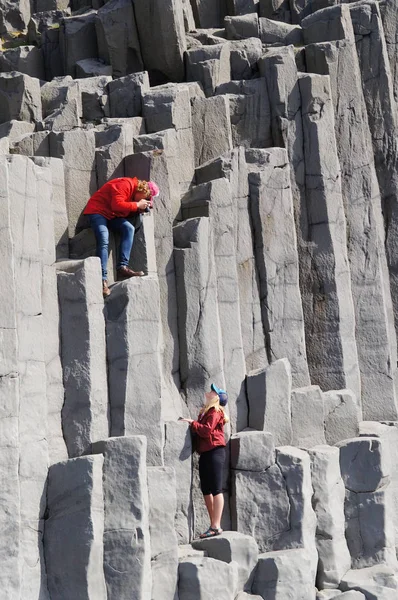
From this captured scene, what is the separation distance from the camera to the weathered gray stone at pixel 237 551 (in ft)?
55.1

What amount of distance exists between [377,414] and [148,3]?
882cm

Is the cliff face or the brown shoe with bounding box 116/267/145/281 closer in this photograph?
the cliff face

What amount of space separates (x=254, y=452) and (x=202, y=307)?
7.28 ft

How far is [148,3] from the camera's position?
23.6 metres

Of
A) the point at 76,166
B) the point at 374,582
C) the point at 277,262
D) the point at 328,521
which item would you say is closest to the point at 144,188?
the point at 76,166

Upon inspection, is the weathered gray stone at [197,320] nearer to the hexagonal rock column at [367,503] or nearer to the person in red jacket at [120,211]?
the person in red jacket at [120,211]

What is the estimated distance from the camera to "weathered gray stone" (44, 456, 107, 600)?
614 inches

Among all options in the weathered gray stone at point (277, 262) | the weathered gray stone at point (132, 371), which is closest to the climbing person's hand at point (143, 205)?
the weathered gray stone at point (132, 371)

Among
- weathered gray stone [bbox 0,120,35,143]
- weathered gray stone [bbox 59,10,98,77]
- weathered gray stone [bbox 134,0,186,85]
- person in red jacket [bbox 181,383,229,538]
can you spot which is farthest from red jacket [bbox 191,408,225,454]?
weathered gray stone [bbox 59,10,98,77]

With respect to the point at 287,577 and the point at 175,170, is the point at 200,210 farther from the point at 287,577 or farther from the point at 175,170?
the point at 287,577

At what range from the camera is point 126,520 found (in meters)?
16.0

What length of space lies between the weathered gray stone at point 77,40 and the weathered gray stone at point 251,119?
13.0 feet

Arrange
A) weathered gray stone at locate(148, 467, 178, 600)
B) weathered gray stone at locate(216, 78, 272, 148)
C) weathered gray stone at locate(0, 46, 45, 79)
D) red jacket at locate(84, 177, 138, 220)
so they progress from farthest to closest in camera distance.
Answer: weathered gray stone at locate(0, 46, 45, 79)
weathered gray stone at locate(216, 78, 272, 148)
red jacket at locate(84, 177, 138, 220)
weathered gray stone at locate(148, 467, 178, 600)

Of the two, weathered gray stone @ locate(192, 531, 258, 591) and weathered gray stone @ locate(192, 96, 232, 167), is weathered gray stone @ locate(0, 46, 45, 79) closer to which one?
weathered gray stone @ locate(192, 96, 232, 167)
